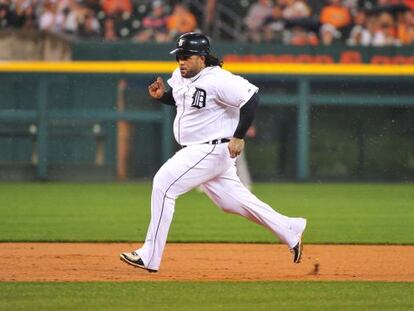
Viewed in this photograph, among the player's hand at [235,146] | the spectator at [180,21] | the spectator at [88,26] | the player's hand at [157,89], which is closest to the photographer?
the player's hand at [235,146]

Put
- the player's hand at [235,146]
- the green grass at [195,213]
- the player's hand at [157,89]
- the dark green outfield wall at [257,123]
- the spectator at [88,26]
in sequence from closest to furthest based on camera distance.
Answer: the player's hand at [235,146]
the player's hand at [157,89]
the green grass at [195,213]
the spectator at [88,26]
the dark green outfield wall at [257,123]

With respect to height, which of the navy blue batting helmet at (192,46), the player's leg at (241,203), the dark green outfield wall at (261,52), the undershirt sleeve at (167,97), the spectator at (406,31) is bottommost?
the player's leg at (241,203)

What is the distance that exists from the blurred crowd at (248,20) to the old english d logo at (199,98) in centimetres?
1168

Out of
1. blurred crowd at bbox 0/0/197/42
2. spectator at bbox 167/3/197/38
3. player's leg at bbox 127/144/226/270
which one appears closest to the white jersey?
player's leg at bbox 127/144/226/270

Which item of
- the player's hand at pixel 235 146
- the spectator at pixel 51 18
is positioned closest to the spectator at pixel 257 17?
the spectator at pixel 51 18

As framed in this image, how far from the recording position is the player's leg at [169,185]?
721cm

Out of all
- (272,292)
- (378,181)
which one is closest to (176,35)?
(378,181)

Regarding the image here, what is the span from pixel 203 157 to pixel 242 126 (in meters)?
0.34

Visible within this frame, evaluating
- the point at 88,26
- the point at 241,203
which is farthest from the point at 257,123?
the point at 241,203

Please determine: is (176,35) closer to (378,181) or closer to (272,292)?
(378,181)

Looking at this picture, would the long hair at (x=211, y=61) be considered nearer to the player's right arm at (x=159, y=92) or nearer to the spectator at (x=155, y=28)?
the player's right arm at (x=159, y=92)

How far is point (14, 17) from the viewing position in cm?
1927

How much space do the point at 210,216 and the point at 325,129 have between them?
7287 millimetres

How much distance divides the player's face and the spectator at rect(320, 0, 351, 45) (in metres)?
11.9
